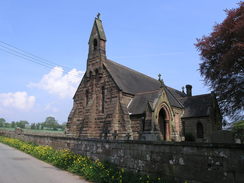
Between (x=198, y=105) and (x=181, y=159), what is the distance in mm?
23862

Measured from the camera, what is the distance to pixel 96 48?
26.4 meters

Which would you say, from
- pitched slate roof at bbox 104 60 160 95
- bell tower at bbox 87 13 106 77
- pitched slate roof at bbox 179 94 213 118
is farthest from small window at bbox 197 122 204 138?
bell tower at bbox 87 13 106 77

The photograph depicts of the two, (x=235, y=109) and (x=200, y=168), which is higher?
(x=235, y=109)

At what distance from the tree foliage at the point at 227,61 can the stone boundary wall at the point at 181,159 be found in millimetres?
15411

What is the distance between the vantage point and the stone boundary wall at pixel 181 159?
237 inches

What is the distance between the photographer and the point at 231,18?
73.9ft

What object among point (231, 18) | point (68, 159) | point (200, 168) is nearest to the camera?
point (200, 168)

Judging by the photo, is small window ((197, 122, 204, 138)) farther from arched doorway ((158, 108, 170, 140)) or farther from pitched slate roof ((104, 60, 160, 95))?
pitched slate roof ((104, 60, 160, 95))

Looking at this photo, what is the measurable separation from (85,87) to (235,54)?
16761 millimetres

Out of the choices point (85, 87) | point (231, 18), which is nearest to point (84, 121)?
point (85, 87)

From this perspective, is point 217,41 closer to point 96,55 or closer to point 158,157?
point 96,55

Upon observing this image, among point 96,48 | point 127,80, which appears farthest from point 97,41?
point 127,80

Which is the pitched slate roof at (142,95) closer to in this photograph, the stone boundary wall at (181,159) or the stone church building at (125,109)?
the stone church building at (125,109)

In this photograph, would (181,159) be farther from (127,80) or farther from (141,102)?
(127,80)
